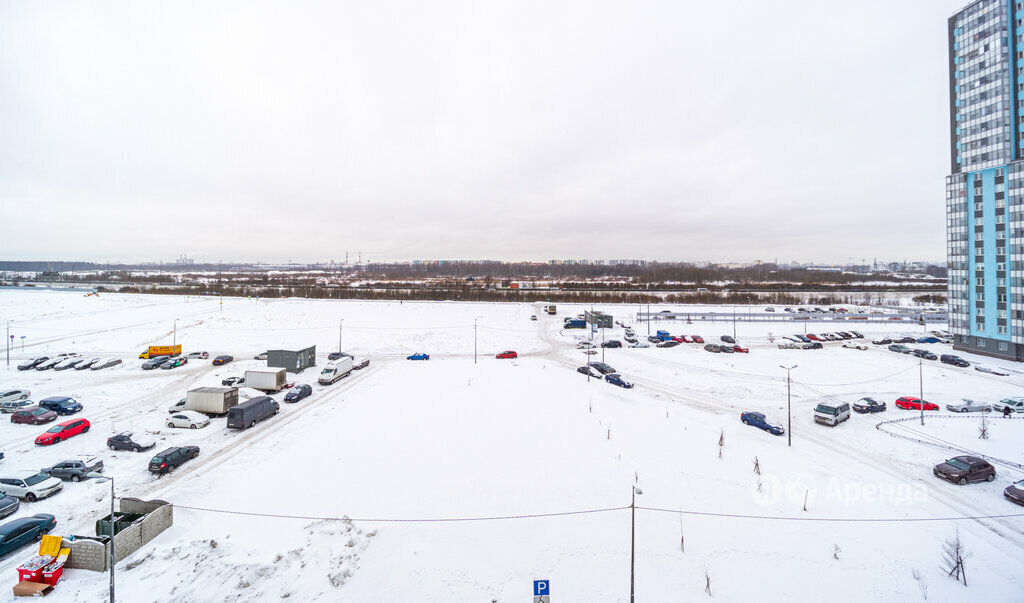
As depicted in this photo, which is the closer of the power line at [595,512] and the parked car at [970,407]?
the power line at [595,512]

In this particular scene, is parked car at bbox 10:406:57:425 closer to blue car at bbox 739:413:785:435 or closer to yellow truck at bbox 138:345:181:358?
yellow truck at bbox 138:345:181:358

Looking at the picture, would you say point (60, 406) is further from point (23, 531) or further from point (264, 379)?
point (23, 531)

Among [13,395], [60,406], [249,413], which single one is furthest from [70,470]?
[13,395]

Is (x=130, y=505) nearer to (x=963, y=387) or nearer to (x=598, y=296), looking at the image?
(x=963, y=387)

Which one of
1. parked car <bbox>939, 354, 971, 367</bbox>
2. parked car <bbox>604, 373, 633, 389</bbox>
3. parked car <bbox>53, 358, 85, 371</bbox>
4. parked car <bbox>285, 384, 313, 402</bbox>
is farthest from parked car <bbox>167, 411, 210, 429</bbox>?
parked car <bbox>939, 354, 971, 367</bbox>

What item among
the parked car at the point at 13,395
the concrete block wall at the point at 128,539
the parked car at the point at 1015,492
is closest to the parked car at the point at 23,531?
the concrete block wall at the point at 128,539

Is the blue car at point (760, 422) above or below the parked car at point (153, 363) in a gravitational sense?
below

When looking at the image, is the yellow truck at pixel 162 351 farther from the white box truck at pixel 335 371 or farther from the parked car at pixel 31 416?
the white box truck at pixel 335 371
